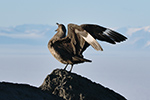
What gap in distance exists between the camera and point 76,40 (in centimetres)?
1170

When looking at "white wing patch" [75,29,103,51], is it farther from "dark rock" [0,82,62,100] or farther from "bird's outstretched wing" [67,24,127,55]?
"dark rock" [0,82,62,100]

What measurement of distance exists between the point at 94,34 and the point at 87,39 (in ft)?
2.32

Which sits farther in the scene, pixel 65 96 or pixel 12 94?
pixel 65 96

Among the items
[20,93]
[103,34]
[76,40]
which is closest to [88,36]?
[76,40]

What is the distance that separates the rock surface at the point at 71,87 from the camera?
10930mm

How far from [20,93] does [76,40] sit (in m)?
3.74

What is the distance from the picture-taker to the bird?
11.5 m

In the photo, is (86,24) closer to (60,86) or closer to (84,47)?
(84,47)

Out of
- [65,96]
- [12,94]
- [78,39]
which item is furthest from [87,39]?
[12,94]

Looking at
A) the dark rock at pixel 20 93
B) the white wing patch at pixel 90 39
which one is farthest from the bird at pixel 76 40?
the dark rock at pixel 20 93

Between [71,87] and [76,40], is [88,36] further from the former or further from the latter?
[71,87]

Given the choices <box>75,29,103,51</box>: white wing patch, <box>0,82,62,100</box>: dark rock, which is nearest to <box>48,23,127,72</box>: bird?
<box>75,29,103,51</box>: white wing patch

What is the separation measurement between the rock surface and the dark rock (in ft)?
5.75

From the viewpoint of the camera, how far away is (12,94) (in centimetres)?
836
